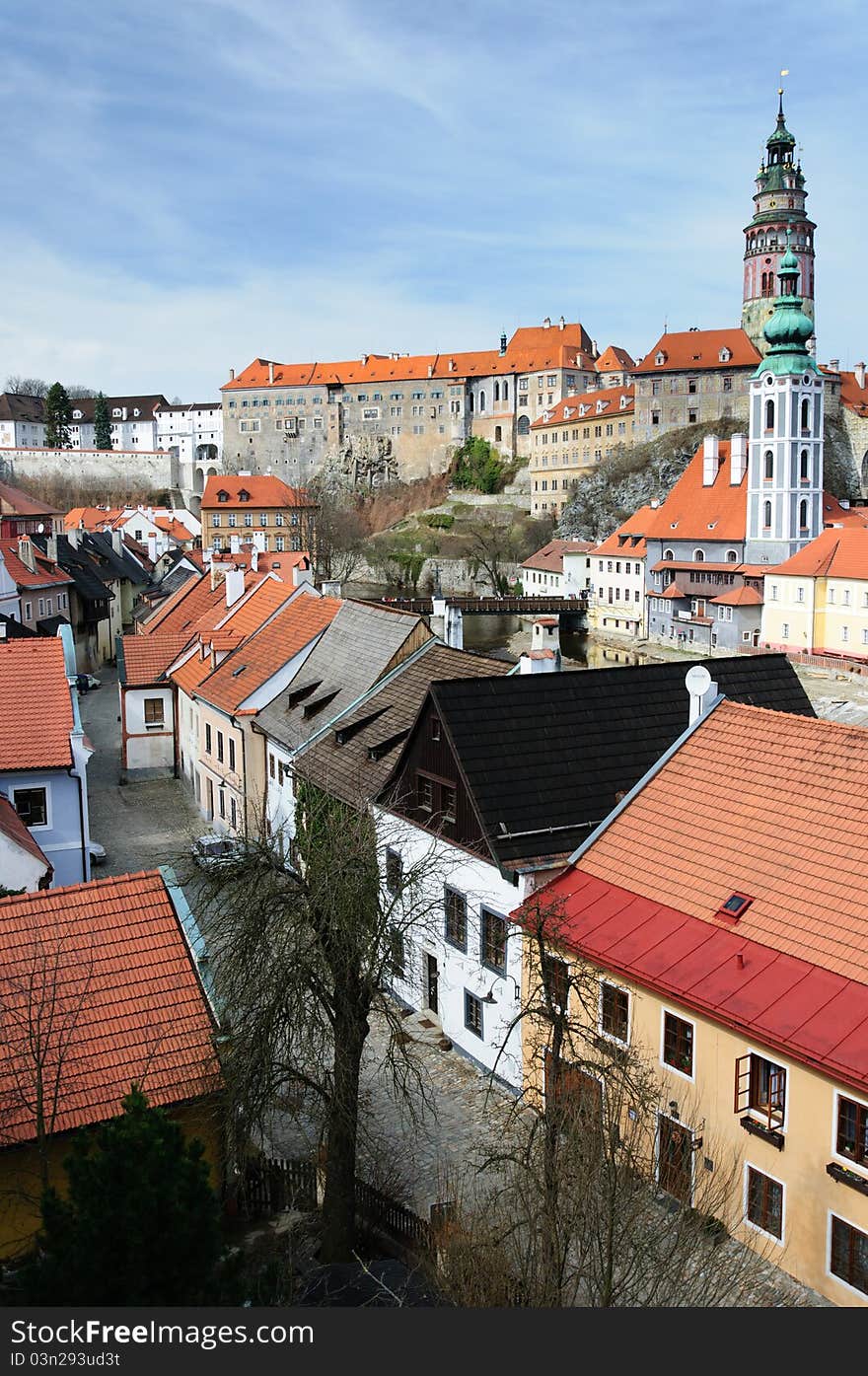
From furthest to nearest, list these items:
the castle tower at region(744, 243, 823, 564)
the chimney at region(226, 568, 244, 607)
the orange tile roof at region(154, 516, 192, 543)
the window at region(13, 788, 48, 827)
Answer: the orange tile roof at region(154, 516, 192, 543), the castle tower at region(744, 243, 823, 564), the chimney at region(226, 568, 244, 607), the window at region(13, 788, 48, 827)

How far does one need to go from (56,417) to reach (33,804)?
136016 millimetres

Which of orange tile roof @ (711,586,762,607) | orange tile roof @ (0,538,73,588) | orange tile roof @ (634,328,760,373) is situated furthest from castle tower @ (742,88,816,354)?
orange tile roof @ (0,538,73,588)

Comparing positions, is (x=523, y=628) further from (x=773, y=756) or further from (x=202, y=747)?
(x=773, y=756)

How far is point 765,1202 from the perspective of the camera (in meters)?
11.8

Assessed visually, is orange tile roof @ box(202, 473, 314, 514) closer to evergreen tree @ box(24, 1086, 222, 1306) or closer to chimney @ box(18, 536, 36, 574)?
chimney @ box(18, 536, 36, 574)

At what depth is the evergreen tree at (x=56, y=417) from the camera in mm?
145000

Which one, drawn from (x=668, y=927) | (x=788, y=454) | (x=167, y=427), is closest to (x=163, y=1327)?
(x=668, y=927)

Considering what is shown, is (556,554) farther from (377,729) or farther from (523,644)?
(377,729)

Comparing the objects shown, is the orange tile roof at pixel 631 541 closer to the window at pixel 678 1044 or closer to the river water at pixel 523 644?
the river water at pixel 523 644

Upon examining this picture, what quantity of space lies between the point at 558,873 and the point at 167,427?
149m

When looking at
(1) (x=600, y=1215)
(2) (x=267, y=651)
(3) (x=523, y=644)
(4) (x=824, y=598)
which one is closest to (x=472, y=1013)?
(1) (x=600, y=1215)

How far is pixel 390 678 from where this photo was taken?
79.6ft

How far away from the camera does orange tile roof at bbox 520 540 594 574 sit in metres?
89.4

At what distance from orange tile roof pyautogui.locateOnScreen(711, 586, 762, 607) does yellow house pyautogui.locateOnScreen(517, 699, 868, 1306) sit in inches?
2046
